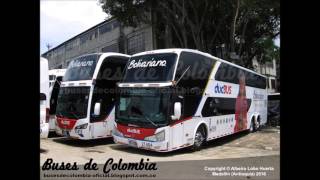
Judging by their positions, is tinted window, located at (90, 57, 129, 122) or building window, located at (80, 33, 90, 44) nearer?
tinted window, located at (90, 57, 129, 122)

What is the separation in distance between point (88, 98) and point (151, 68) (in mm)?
2964

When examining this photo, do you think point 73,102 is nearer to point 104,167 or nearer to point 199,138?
point 199,138

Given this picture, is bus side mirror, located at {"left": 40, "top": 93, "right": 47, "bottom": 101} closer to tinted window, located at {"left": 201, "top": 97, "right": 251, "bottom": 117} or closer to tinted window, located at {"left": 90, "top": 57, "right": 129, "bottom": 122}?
tinted window, located at {"left": 90, "top": 57, "right": 129, "bottom": 122}

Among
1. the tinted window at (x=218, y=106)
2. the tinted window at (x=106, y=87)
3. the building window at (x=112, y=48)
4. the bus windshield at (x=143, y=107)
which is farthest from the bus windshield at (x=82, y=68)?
the building window at (x=112, y=48)

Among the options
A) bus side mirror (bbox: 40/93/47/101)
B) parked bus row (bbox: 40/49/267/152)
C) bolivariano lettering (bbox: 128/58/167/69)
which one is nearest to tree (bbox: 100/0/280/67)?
parked bus row (bbox: 40/49/267/152)

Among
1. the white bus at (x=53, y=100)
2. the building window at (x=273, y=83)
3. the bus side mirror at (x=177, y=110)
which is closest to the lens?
the bus side mirror at (x=177, y=110)

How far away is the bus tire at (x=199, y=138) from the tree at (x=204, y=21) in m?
10.1

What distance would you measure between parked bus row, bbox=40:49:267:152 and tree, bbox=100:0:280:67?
7628mm

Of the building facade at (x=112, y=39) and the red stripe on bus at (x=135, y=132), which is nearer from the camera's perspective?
the red stripe on bus at (x=135, y=132)

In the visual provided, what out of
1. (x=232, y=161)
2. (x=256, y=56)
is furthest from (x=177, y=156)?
(x=256, y=56)

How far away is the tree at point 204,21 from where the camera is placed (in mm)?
24500

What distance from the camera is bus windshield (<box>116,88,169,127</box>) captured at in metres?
12.4

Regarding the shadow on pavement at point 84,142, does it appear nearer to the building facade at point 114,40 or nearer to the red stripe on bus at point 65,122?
the red stripe on bus at point 65,122

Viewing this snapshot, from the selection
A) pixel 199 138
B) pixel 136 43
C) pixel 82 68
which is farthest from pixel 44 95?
pixel 136 43
